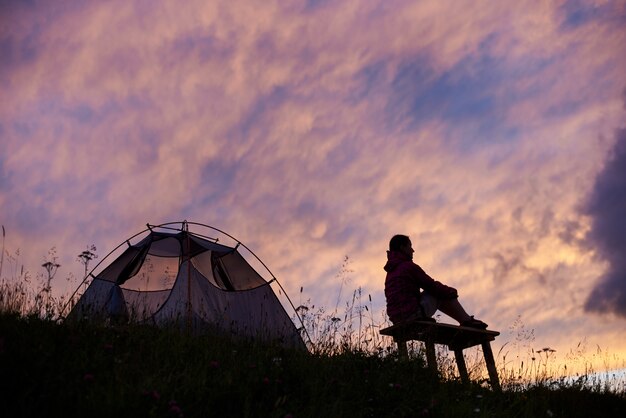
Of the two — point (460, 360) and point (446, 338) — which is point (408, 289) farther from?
point (460, 360)

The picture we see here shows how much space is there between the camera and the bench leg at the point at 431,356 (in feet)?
26.1

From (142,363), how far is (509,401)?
4.72m

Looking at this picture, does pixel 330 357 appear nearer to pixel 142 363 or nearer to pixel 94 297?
pixel 142 363

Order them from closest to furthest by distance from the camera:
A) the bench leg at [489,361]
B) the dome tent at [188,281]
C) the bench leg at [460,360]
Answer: the bench leg at [489,361]
the bench leg at [460,360]
the dome tent at [188,281]

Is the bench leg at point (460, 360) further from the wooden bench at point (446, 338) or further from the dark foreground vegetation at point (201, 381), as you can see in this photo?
the dark foreground vegetation at point (201, 381)

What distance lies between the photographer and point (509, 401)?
8.03 metres

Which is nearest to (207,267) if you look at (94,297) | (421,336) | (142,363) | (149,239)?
(149,239)

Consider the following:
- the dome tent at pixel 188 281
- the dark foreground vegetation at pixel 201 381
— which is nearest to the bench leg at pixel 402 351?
the dark foreground vegetation at pixel 201 381

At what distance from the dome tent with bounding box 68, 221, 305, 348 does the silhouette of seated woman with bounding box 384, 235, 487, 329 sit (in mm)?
2716

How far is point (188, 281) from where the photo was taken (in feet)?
35.3

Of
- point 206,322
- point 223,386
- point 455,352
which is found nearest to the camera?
point 223,386

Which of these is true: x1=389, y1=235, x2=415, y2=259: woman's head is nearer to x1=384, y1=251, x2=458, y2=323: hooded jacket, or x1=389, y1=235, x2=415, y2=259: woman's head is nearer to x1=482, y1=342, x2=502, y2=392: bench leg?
x1=384, y1=251, x2=458, y2=323: hooded jacket

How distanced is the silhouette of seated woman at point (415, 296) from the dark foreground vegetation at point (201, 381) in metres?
0.69

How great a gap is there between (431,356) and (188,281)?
15.0 ft
